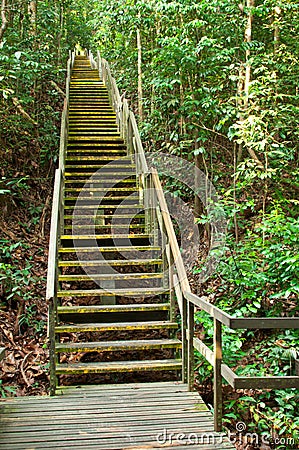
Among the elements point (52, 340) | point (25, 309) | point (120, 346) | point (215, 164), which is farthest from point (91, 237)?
point (215, 164)

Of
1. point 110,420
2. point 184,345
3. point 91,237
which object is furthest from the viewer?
point 91,237

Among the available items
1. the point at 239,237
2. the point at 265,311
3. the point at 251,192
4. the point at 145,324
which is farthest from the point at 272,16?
the point at 145,324

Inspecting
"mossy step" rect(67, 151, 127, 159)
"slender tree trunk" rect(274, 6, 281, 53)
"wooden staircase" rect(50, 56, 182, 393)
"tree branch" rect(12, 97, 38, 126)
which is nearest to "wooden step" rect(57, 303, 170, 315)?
"wooden staircase" rect(50, 56, 182, 393)

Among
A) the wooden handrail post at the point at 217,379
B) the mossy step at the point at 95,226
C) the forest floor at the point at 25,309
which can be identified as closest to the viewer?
the wooden handrail post at the point at 217,379

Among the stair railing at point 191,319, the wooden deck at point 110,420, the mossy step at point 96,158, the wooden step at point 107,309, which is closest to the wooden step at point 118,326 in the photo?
the wooden step at point 107,309

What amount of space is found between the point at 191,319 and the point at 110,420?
3.92 ft

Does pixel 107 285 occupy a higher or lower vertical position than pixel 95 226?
lower

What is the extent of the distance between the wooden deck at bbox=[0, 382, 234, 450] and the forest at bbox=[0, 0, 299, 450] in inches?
33.3

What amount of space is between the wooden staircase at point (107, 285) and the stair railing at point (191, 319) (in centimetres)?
28

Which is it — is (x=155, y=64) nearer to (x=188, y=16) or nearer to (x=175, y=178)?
(x=188, y=16)

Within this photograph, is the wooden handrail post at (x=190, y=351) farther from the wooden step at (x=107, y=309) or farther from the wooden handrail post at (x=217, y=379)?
the wooden step at (x=107, y=309)

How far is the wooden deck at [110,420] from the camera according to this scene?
10.4 feet

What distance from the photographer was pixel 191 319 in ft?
13.9

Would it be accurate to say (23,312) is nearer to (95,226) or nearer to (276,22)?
(95,226)
